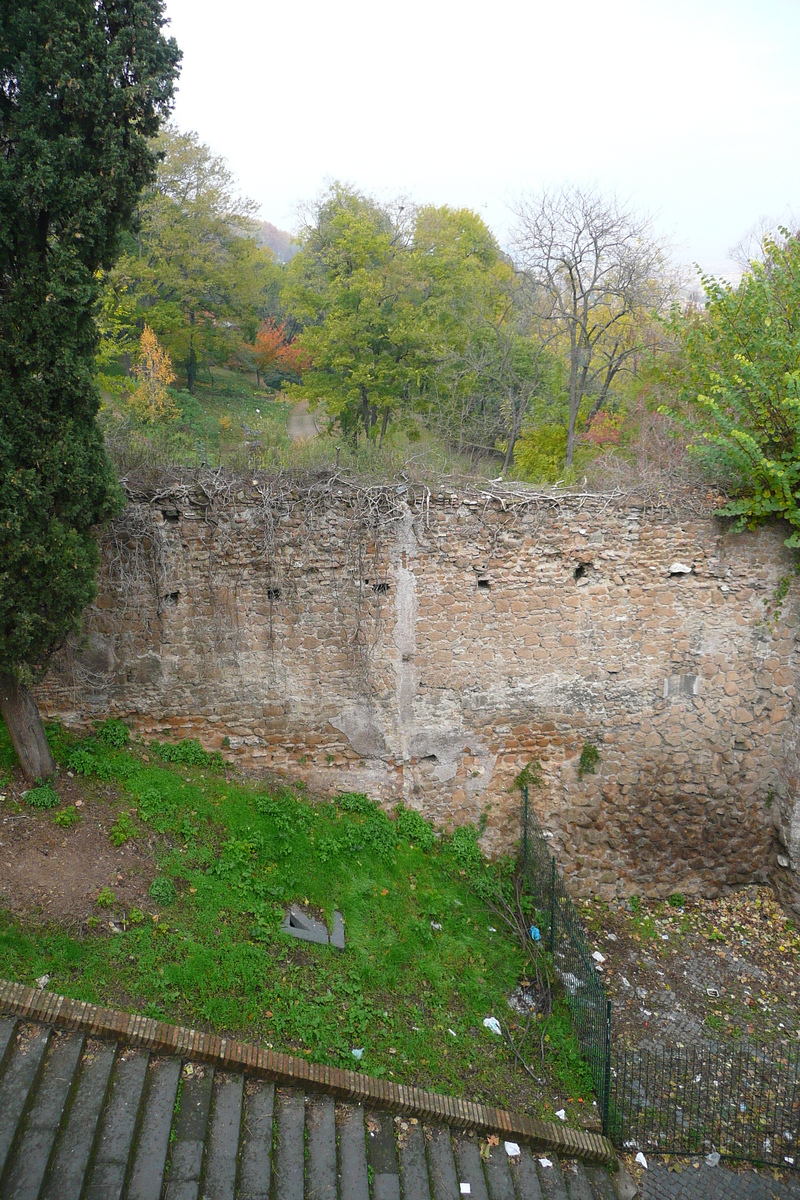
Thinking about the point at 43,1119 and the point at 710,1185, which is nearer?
the point at 43,1119

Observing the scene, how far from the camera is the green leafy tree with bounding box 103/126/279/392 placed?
69.2ft

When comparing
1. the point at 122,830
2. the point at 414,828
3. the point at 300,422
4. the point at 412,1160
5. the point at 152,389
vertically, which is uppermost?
the point at 152,389

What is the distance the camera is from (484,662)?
856 centimetres

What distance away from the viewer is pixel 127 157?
5.46m

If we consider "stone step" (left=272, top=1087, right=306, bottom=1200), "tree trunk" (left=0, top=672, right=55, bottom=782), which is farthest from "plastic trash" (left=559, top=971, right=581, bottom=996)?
"tree trunk" (left=0, top=672, right=55, bottom=782)

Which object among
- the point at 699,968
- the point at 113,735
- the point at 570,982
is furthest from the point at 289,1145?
the point at 699,968

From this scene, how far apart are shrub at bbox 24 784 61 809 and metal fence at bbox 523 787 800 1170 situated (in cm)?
508

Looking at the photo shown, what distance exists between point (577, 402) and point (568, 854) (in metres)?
10.5

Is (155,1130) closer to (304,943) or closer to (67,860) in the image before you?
(304,943)

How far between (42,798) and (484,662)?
4980mm

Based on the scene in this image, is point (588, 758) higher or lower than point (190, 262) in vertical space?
lower

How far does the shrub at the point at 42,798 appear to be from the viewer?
6.69 metres

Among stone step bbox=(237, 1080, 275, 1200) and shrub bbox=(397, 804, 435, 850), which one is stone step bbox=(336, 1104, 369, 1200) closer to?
stone step bbox=(237, 1080, 275, 1200)

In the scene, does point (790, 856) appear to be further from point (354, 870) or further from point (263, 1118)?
point (263, 1118)
